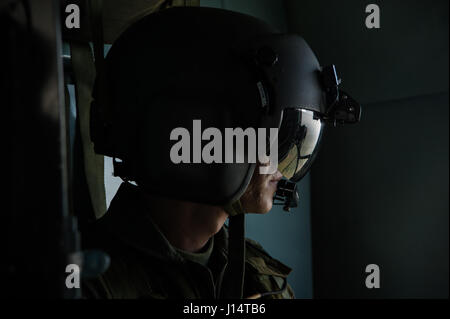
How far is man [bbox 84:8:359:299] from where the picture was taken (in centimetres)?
93

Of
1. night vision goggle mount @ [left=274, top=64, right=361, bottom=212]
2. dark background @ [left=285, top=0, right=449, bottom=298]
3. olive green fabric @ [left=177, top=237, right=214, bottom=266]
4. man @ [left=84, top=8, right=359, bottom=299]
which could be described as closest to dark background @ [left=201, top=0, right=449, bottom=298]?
dark background @ [left=285, top=0, right=449, bottom=298]

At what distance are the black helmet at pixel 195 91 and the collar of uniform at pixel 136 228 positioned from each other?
7 centimetres

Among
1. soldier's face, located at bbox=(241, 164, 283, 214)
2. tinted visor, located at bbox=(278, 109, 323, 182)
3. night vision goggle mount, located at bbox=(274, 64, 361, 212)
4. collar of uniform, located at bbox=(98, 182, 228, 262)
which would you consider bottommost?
collar of uniform, located at bbox=(98, 182, 228, 262)

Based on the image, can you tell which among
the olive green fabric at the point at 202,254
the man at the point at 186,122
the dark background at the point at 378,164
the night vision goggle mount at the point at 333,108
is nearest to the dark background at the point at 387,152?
the dark background at the point at 378,164

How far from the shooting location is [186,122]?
93 cm

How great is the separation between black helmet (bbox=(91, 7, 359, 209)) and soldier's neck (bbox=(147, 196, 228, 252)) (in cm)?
11

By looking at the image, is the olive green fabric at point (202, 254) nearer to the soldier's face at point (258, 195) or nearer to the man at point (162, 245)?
the man at point (162, 245)

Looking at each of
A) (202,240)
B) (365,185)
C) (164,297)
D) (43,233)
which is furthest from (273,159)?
(365,185)

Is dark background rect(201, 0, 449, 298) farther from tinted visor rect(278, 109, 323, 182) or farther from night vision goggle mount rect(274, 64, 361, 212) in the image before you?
tinted visor rect(278, 109, 323, 182)

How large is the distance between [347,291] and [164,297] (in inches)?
74.7
